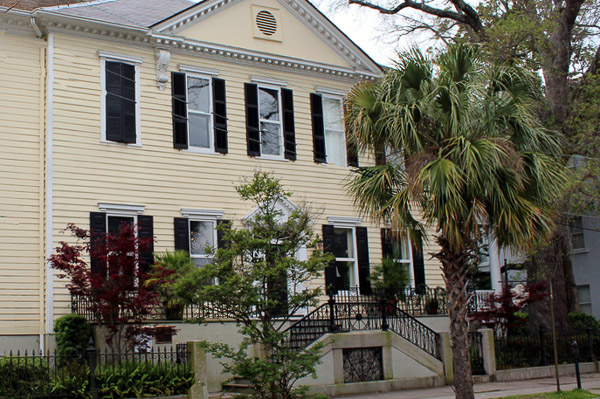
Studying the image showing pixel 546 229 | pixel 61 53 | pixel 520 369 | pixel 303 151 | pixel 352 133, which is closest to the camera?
pixel 546 229

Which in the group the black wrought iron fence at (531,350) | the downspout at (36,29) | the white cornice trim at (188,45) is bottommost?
the black wrought iron fence at (531,350)

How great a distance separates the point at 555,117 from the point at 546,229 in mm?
9420

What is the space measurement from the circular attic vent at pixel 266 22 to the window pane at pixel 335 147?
3491 millimetres

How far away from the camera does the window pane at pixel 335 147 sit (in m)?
22.0

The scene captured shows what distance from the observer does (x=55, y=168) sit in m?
17.2

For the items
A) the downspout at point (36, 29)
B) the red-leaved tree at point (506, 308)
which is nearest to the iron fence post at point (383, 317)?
the red-leaved tree at point (506, 308)

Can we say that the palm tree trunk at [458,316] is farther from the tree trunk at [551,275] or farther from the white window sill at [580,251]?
the white window sill at [580,251]

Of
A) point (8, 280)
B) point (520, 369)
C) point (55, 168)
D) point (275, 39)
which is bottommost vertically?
point (520, 369)

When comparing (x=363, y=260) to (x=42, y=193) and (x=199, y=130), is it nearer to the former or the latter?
(x=199, y=130)

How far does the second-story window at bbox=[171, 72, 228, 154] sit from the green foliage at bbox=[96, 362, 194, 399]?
708cm

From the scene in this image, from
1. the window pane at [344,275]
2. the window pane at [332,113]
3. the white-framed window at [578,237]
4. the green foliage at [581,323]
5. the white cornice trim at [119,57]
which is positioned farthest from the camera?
the white-framed window at [578,237]

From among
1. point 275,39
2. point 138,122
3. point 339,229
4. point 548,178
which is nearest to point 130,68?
point 138,122

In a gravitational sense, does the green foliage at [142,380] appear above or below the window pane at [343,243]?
below

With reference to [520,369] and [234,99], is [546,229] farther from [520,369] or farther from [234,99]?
[234,99]
